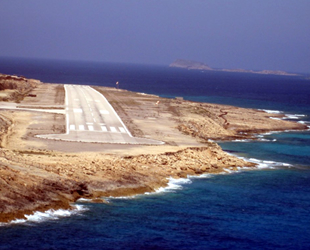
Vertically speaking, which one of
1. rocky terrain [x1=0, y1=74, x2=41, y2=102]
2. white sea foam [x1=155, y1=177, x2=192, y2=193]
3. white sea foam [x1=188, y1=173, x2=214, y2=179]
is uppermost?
rocky terrain [x1=0, y1=74, x2=41, y2=102]

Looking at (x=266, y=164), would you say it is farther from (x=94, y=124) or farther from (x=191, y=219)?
(x=94, y=124)

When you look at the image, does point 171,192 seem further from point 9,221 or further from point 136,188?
point 9,221

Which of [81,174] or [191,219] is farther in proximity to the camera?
[81,174]

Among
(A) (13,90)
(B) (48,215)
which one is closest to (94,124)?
(B) (48,215)

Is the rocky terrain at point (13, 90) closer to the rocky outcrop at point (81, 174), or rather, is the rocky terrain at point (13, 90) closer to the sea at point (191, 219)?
the rocky outcrop at point (81, 174)

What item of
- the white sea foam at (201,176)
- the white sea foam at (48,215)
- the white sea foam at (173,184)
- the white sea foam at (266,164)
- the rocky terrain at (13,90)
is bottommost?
the white sea foam at (48,215)

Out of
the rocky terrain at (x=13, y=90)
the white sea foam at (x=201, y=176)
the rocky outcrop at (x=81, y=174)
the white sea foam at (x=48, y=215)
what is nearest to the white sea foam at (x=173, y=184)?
the rocky outcrop at (x=81, y=174)

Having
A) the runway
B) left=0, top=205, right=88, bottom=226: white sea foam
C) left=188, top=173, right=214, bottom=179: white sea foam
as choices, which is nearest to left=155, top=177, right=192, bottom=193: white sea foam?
left=188, top=173, right=214, bottom=179: white sea foam

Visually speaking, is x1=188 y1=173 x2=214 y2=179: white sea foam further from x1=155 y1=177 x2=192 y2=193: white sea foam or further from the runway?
the runway
